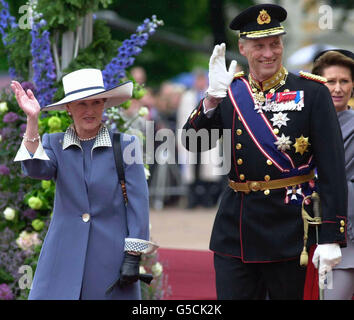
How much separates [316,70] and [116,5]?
1023 centimetres

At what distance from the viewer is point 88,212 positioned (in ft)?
15.8

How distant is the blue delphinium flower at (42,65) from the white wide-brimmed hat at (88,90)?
4.96 ft

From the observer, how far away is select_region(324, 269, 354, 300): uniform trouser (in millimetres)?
4969

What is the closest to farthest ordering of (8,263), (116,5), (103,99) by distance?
(103,99) → (8,263) → (116,5)

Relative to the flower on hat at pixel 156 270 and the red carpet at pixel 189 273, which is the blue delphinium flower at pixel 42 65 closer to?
the flower on hat at pixel 156 270

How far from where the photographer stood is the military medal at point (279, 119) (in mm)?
4780

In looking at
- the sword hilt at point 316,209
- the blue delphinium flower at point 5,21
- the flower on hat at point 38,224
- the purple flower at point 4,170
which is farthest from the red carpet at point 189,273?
the sword hilt at point 316,209

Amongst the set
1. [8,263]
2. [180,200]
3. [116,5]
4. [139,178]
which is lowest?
[180,200]

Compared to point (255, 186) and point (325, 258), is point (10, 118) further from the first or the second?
point (325, 258)

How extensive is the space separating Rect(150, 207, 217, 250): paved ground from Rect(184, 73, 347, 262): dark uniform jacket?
5868 mm

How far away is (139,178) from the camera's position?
4.84m

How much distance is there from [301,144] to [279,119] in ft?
0.60
